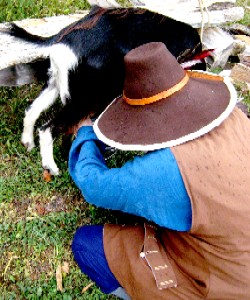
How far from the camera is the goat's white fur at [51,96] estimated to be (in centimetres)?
306

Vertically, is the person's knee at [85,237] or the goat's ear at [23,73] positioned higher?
the goat's ear at [23,73]

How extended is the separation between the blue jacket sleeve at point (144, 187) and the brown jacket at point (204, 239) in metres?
0.06

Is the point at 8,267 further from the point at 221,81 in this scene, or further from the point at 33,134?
the point at 221,81

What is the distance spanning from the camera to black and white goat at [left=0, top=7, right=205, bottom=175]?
3057 millimetres

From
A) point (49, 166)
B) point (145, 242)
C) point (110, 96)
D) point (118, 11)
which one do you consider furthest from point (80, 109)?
point (145, 242)

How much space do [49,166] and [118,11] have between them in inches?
47.8

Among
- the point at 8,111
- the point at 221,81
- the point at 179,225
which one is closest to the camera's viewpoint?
the point at 179,225

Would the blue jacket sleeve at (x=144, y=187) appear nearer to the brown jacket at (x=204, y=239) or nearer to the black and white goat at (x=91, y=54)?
the brown jacket at (x=204, y=239)

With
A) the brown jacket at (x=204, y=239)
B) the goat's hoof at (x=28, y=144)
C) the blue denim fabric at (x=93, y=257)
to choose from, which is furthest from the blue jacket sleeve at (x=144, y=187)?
the goat's hoof at (x=28, y=144)

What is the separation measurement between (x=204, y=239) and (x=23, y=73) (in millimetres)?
1977

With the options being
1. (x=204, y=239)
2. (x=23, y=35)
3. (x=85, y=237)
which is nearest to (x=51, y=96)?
(x=23, y=35)

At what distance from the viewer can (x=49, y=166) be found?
342 centimetres

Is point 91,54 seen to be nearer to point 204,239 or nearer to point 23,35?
point 23,35

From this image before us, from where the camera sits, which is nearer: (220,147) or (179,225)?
(220,147)
